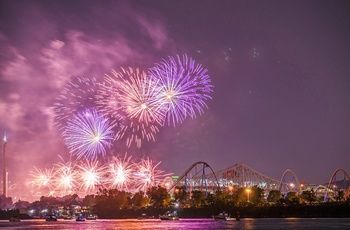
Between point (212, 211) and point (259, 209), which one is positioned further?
point (212, 211)

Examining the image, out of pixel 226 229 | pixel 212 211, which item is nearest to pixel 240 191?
pixel 212 211

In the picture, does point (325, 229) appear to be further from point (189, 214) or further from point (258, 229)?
point (189, 214)

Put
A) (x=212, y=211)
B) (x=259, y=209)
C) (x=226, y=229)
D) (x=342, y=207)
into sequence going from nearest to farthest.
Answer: (x=226, y=229), (x=342, y=207), (x=259, y=209), (x=212, y=211)

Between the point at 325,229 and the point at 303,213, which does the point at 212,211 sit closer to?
the point at 303,213

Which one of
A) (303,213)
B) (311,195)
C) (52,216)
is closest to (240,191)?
(311,195)

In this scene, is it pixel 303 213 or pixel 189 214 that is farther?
pixel 189 214

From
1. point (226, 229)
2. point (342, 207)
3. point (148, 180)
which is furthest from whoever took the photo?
point (342, 207)

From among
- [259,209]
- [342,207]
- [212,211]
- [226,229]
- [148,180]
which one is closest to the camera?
[226,229]

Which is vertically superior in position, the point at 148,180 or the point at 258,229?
the point at 148,180

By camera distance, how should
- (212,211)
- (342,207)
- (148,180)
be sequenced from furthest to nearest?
(212,211)
(342,207)
(148,180)
